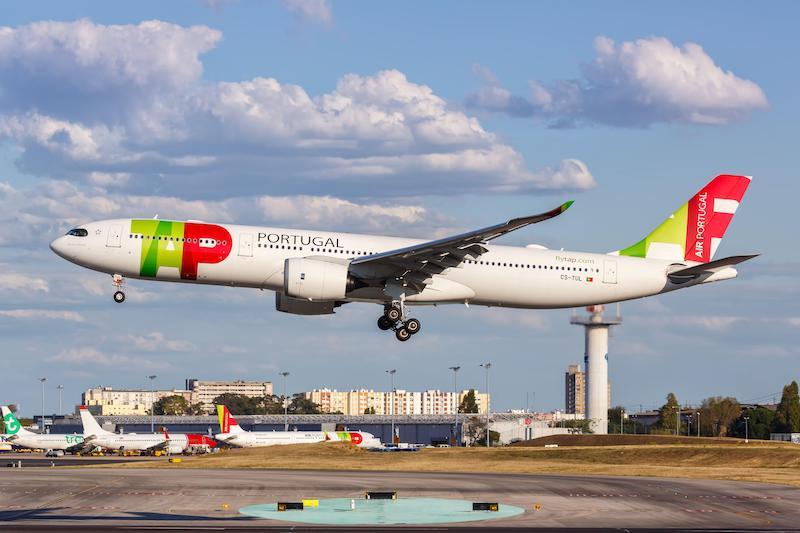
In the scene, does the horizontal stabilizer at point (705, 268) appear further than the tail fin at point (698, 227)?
No

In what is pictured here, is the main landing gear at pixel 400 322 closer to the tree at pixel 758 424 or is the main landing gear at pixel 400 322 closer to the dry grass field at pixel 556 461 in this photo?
the dry grass field at pixel 556 461

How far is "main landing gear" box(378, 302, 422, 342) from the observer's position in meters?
59.9

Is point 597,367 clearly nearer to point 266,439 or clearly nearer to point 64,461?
point 266,439

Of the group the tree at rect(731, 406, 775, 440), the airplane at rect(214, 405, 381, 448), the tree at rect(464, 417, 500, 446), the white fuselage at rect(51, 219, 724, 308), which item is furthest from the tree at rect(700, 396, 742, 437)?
the white fuselage at rect(51, 219, 724, 308)

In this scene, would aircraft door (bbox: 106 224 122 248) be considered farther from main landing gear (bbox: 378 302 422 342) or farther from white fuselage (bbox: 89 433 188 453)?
white fuselage (bbox: 89 433 188 453)

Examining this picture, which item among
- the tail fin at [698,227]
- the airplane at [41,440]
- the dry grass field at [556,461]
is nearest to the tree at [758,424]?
the dry grass field at [556,461]

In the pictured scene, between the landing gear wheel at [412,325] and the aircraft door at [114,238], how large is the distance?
15.6 m

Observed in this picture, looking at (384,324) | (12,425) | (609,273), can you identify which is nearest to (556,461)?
(609,273)

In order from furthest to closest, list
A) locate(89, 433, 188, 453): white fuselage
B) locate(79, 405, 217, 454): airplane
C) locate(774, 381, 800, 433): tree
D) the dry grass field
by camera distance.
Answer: locate(774, 381, 800, 433): tree → locate(89, 433, 188, 453): white fuselage → locate(79, 405, 217, 454): airplane → the dry grass field

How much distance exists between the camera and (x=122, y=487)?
54281 millimetres

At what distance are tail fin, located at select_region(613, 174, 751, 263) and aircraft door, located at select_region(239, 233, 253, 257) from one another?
22493 millimetres

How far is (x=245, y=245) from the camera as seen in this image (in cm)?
5747

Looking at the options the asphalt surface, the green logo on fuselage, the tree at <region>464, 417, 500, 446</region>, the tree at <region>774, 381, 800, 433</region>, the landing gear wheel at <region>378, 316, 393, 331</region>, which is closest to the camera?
the landing gear wheel at <region>378, 316, 393, 331</region>

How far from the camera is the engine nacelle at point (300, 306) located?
201ft
